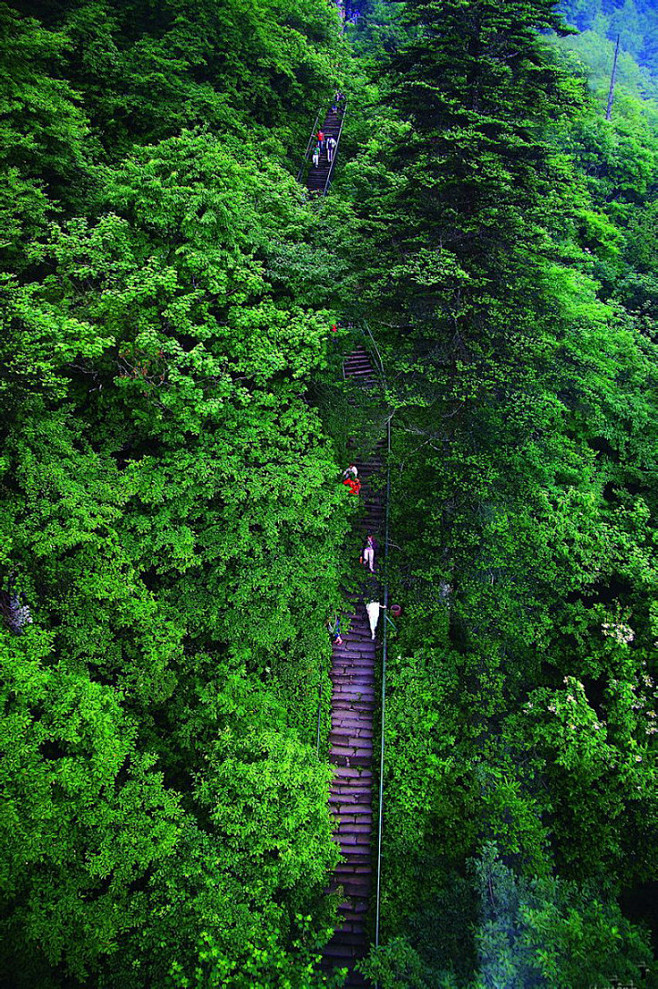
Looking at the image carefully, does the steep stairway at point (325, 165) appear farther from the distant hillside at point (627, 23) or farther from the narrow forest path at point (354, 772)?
the distant hillside at point (627, 23)

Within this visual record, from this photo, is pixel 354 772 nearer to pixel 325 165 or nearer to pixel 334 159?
pixel 325 165

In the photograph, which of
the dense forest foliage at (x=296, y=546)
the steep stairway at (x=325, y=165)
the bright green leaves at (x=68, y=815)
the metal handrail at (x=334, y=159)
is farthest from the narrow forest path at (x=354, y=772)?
the steep stairway at (x=325, y=165)

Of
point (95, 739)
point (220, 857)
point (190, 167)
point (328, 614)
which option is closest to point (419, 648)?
point (328, 614)

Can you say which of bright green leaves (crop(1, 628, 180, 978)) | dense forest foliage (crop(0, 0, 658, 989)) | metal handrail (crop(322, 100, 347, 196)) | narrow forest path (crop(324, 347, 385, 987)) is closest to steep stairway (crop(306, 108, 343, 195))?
metal handrail (crop(322, 100, 347, 196))

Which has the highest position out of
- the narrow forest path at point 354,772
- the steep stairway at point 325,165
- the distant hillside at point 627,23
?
the distant hillside at point 627,23

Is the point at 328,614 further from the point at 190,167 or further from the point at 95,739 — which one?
the point at 190,167

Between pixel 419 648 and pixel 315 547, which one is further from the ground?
pixel 315 547

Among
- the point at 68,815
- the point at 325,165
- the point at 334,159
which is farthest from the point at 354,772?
the point at 334,159
